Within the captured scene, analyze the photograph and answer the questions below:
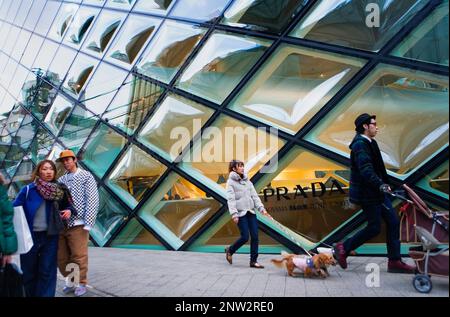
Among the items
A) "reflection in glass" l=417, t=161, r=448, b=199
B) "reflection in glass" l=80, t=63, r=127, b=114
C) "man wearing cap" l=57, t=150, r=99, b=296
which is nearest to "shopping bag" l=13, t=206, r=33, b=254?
"man wearing cap" l=57, t=150, r=99, b=296

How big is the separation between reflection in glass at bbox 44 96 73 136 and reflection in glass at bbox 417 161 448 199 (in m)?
8.52

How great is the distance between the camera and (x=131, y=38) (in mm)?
8961

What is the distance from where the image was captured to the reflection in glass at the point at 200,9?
734 cm

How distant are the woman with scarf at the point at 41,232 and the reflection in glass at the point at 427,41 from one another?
181 inches

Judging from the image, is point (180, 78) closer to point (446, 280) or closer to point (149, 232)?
point (149, 232)

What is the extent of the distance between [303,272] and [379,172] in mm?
1412

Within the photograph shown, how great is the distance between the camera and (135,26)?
8.95 metres

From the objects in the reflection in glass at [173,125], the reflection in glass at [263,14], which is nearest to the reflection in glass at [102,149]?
the reflection in glass at [173,125]

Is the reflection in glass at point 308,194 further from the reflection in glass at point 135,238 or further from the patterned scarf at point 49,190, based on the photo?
the patterned scarf at point 49,190

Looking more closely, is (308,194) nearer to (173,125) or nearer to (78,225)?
(173,125)

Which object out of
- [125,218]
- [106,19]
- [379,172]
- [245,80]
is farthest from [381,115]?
[106,19]

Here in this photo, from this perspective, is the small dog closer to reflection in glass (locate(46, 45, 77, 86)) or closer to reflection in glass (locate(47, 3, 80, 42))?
reflection in glass (locate(46, 45, 77, 86))

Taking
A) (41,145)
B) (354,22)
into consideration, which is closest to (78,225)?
(354,22)

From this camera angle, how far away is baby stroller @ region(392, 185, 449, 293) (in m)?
3.36
